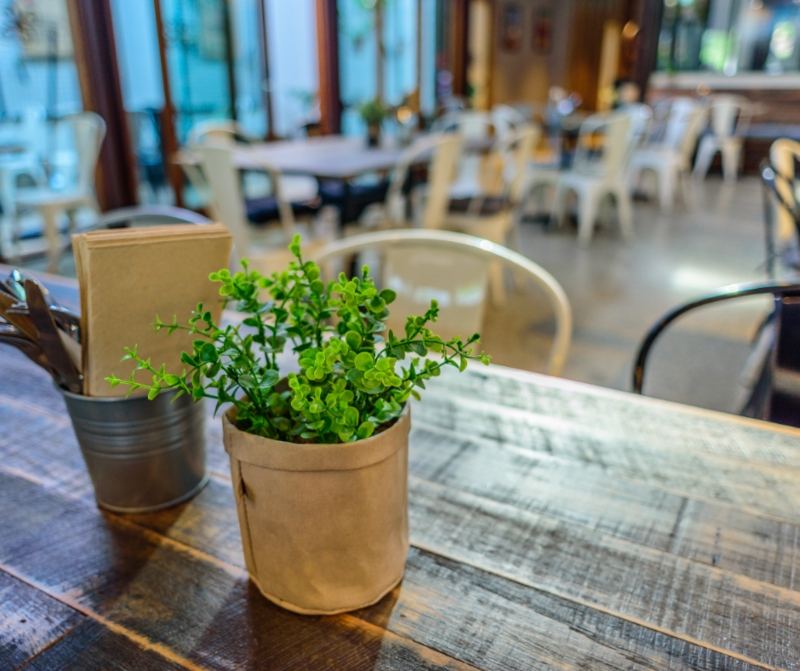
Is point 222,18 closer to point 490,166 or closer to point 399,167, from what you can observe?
point 490,166

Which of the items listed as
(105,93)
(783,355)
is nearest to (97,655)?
(783,355)

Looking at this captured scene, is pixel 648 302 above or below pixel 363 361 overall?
below

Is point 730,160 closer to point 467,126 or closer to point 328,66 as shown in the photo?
point 467,126

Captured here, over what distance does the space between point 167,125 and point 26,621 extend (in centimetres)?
501

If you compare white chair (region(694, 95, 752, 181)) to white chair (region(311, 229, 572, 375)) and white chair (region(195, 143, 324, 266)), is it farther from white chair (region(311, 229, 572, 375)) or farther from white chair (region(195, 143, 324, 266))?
white chair (region(311, 229, 572, 375))

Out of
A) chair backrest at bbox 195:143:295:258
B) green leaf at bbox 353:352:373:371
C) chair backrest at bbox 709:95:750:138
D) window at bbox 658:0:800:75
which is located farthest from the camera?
window at bbox 658:0:800:75

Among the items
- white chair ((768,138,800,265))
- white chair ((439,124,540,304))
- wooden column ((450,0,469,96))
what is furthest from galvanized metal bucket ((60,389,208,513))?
wooden column ((450,0,469,96))

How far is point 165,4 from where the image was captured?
485 centimetres

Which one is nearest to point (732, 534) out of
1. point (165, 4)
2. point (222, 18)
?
point (165, 4)

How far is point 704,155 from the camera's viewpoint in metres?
7.87

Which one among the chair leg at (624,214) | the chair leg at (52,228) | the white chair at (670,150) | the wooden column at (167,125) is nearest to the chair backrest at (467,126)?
the chair leg at (624,214)

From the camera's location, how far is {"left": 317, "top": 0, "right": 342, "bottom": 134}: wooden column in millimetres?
6531

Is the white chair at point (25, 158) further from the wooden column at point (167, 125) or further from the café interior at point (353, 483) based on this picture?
the café interior at point (353, 483)

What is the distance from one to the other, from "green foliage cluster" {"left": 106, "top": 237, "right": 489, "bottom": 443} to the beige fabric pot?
2 cm
